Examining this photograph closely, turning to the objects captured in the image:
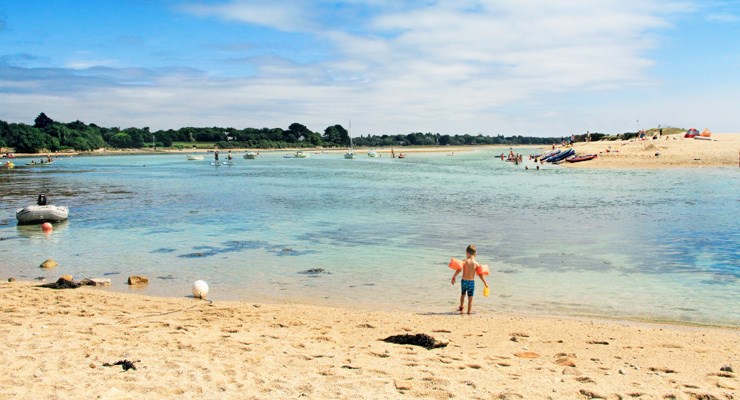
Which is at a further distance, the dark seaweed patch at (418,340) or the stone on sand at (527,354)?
the dark seaweed patch at (418,340)

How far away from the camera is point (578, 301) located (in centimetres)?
1327

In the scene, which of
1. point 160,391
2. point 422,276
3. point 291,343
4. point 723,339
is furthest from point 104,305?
point 723,339

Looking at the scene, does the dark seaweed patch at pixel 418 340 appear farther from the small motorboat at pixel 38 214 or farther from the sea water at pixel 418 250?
the small motorboat at pixel 38 214

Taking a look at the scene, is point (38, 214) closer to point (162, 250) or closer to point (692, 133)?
point (162, 250)

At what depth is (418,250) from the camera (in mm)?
19938

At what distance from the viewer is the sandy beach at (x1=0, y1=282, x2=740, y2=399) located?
7.16 metres

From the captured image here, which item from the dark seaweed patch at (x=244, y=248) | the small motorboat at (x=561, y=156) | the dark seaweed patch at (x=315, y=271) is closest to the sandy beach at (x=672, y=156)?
the small motorboat at (x=561, y=156)

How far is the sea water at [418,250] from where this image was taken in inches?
541

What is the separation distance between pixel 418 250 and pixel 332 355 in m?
11.4

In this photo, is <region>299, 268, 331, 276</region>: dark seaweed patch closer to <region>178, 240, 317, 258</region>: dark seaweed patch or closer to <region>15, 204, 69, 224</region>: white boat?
<region>178, 240, 317, 258</region>: dark seaweed patch

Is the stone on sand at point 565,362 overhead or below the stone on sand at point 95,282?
overhead

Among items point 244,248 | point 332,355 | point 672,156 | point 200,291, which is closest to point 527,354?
point 332,355

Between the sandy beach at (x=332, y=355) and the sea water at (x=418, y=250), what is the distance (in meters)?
1.80

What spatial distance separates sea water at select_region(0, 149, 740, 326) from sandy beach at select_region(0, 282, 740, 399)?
1.80 meters
